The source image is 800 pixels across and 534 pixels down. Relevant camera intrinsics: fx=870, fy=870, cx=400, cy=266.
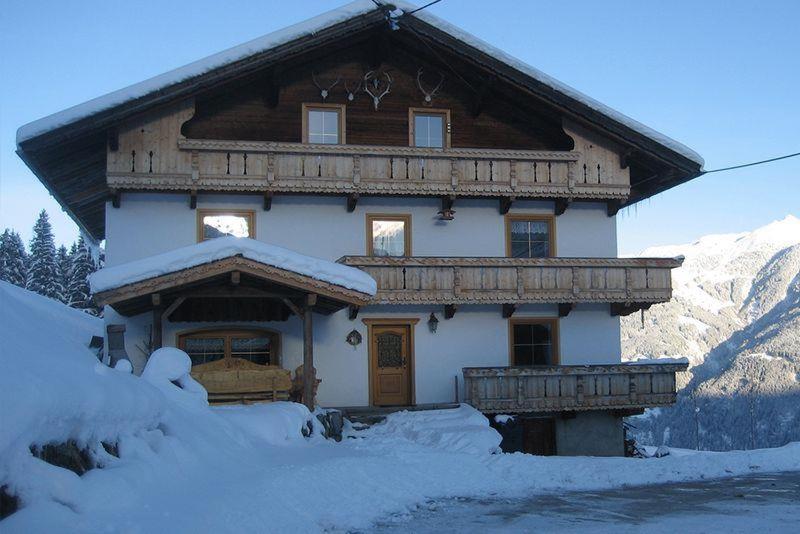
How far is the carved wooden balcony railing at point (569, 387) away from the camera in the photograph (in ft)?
69.3

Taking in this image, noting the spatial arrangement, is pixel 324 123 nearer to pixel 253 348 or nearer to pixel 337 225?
pixel 337 225

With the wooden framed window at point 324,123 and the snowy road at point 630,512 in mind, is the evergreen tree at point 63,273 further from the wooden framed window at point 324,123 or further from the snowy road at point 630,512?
the snowy road at point 630,512

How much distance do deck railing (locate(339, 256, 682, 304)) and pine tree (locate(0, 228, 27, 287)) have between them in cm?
4147

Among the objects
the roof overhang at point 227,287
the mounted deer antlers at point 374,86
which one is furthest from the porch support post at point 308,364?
the mounted deer antlers at point 374,86

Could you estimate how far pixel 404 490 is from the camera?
11.8 meters

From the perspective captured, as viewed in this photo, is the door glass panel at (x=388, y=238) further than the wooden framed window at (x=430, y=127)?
No

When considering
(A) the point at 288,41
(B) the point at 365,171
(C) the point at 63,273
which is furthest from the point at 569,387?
(C) the point at 63,273

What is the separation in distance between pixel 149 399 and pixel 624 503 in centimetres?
639

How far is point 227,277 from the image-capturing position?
17.7m

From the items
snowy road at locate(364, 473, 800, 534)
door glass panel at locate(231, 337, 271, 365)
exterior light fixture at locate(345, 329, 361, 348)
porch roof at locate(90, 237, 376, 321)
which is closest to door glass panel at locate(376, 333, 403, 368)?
exterior light fixture at locate(345, 329, 361, 348)

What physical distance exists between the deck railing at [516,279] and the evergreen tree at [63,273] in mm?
34548

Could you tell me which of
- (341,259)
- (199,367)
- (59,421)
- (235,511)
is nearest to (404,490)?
(235,511)

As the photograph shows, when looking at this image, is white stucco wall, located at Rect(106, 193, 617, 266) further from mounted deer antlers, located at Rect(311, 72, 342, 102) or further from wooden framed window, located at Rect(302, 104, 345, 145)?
mounted deer antlers, located at Rect(311, 72, 342, 102)

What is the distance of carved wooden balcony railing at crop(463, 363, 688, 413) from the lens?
21.1 metres
